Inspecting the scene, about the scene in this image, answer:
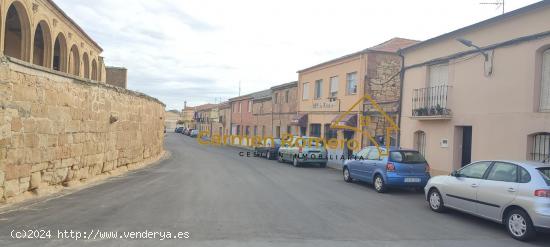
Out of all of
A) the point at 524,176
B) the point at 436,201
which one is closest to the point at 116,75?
the point at 436,201

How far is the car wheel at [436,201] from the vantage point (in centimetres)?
905

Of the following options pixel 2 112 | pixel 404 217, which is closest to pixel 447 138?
pixel 404 217

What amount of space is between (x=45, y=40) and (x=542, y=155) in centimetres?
1975

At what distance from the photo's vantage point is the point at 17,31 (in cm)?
1889

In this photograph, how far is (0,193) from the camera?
302 inches

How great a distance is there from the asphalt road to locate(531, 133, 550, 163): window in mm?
3238

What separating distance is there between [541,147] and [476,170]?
3700 millimetres

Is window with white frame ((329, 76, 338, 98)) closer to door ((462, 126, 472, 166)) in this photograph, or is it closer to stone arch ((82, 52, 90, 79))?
door ((462, 126, 472, 166))

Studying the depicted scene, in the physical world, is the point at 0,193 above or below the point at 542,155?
below

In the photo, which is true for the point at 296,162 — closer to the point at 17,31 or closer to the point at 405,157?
the point at 405,157

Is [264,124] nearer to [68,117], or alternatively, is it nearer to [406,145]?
[406,145]

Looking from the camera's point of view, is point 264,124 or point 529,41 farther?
point 264,124

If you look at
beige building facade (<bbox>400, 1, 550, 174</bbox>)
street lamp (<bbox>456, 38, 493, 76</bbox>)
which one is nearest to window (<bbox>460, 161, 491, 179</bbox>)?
beige building facade (<bbox>400, 1, 550, 174</bbox>)

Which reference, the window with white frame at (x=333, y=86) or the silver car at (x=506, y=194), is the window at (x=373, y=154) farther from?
the window with white frame at (x=333, y=86)
